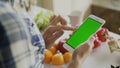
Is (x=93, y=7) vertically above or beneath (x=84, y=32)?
beneath

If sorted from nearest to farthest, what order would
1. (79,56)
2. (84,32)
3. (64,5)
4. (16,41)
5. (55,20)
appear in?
(16,41) → (79,56) → (84,32) → (55,20) → (64,5)

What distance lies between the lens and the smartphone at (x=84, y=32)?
83 centimetres

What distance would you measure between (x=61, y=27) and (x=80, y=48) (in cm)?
21

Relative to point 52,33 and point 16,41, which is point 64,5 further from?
point 16,41

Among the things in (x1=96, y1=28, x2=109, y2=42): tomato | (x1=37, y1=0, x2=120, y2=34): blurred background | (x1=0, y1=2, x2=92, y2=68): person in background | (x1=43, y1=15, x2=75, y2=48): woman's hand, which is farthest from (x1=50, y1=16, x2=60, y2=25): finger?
(x1=37, y1=0, x2=120, y2=34): blurred background

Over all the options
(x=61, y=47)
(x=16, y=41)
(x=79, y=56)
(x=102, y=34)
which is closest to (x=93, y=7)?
(x=102, y=34)

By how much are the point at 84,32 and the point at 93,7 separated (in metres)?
1.58

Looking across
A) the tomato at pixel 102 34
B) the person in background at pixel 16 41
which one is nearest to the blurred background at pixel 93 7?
the tomato at pixel 102 34

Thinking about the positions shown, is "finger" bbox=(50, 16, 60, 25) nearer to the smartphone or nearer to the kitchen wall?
the smartphone

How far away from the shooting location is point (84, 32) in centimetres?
85

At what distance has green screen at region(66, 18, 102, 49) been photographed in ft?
2.73

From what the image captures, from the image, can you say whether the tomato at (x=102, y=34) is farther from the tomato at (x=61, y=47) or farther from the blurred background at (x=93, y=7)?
the blurred background at (x=93, y=7)

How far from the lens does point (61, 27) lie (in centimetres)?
90

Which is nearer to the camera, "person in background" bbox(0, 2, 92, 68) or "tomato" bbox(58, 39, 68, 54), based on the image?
"person in background" bbox(0, 2, 92, 68)
